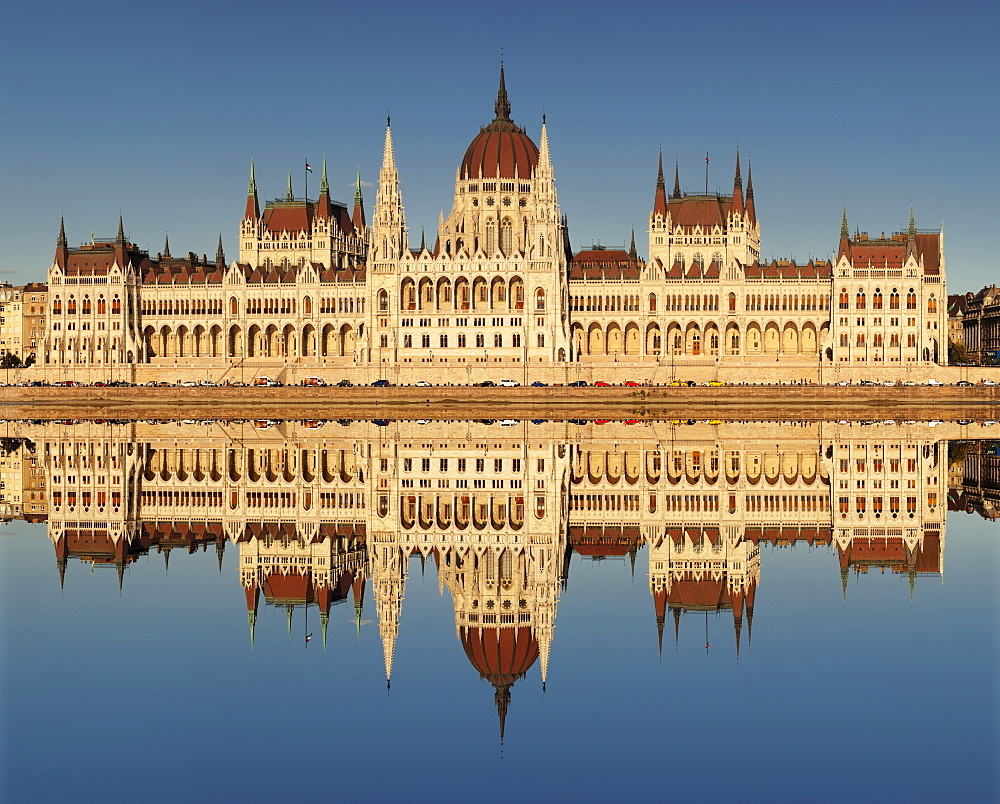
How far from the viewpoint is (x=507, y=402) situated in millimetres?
108750

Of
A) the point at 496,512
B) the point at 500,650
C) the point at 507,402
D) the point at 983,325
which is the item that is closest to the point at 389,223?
the point at 507,402

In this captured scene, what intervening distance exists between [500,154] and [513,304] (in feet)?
64.2

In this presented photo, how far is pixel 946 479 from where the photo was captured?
160 feet

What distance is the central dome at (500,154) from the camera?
14162cm

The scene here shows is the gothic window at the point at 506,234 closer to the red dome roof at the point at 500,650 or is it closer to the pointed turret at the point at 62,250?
the pointed turret at the point at 62,250

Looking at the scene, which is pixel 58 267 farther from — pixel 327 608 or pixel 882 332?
pixel 327 608

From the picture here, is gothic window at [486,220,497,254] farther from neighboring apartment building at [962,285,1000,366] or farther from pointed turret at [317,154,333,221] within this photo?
neighboring apartment building at [962,285,1000,366]

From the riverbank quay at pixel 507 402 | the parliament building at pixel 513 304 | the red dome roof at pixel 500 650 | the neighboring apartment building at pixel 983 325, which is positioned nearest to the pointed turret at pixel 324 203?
the parliament building at pixel 513 304

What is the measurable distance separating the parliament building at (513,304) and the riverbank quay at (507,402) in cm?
1364

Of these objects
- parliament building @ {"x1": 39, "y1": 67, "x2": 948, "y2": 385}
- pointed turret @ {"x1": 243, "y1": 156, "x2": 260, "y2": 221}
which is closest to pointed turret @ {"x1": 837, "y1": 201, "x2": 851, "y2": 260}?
parliament building @ {"x1": 39, "y1": 67, "x2": 948, "y2": 385}

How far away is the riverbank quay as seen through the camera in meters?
96.6

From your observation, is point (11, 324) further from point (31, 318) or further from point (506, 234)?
point (506, 234)

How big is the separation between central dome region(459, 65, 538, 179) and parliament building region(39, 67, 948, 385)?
0.74ft

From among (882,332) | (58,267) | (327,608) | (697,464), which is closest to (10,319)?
(58,267)
